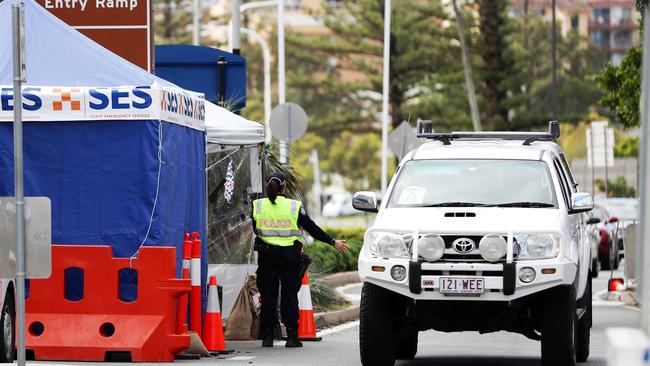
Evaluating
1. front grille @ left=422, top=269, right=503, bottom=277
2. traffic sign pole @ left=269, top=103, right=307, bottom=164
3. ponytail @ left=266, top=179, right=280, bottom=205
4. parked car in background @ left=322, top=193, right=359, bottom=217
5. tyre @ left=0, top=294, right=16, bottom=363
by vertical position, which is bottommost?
parked car in background @ left=322, top=193, right=359, bottom=217

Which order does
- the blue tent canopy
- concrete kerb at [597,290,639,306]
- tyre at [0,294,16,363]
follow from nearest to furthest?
tyre at [0,294,16,363], the blue tent canopy, concrete kerb at [597,290,639,306]

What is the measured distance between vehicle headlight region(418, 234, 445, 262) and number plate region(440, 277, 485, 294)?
23 cm

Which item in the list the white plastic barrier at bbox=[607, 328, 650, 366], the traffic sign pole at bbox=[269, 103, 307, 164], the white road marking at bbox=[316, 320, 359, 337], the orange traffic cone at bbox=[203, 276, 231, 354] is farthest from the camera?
the traffic sign pole at bbox=[269, 103, 307, 164]

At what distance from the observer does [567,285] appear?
533 inches

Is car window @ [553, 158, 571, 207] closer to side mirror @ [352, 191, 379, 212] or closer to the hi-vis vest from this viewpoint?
side mirror @ [352, 191, 379, 212]

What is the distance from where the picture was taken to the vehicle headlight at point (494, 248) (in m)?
13.4

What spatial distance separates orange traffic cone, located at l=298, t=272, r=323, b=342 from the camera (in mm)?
17438

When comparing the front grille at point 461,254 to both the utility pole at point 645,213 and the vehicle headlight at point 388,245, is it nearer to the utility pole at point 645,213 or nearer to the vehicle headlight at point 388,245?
the vehicle headlight at point 388,245

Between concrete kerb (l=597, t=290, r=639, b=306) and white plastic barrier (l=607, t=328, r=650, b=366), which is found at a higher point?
white plastic barrier (l=607, t=328, r=650, b=366)

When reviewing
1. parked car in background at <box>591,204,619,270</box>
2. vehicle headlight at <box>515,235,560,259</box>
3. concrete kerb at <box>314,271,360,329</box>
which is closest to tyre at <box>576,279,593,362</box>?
vehicle headlight at <box>515,235,560,259</box>

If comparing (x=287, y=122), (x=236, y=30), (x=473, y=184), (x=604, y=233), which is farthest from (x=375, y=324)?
(x=604, y=233)

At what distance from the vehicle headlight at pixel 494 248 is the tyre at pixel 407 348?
215 cm

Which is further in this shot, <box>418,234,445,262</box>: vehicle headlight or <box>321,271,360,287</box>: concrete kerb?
<box>321,271,360,287</box>: concrete kerb

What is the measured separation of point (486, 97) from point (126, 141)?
4552 cm
